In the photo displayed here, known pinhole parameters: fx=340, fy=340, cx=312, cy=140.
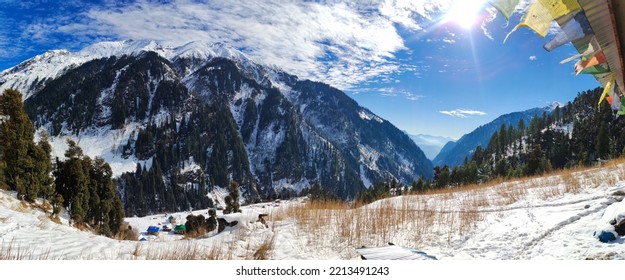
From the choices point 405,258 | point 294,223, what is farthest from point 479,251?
point 294,223

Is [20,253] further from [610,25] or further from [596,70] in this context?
[596,70]

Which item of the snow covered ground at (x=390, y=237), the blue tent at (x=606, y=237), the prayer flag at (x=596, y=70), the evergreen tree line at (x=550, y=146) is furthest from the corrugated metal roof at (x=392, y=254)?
the evergreen tree line at (x=550, y=146)

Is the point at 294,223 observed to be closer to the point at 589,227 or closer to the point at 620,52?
the point at 589,227

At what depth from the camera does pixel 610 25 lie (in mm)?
1873

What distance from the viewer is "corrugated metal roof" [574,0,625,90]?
6.09 feet

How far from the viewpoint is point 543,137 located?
114188 millimetres

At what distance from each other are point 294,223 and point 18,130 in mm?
15268

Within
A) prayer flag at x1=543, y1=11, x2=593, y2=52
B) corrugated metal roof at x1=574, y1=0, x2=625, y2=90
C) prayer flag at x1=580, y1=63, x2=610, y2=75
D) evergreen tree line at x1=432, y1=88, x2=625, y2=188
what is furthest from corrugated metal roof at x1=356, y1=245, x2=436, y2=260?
evergreen tree line at x1=432, y1=88, x2=625, y2=188

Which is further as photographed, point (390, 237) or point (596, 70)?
A: point (390, 237)

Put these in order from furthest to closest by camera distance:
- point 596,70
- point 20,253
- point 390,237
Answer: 1. point 390,237
2. point 20,253
3. point 596,70

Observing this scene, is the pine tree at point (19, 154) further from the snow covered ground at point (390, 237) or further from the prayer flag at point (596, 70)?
the prayer flag at point (596, 70)

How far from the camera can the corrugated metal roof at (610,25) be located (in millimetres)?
1856

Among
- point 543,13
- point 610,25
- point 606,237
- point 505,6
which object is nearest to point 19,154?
point 505,6

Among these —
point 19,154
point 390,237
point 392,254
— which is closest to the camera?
point 392,254
